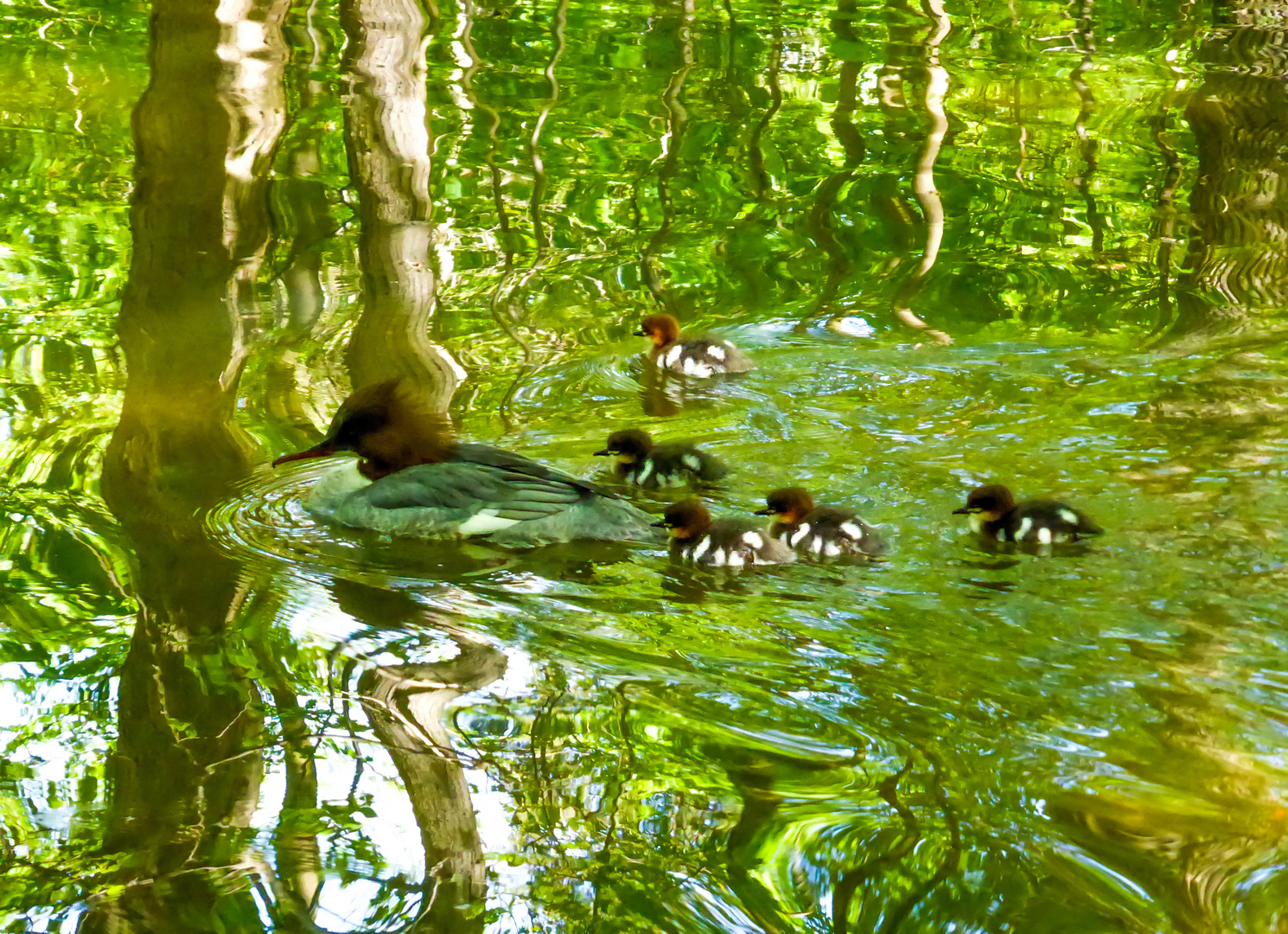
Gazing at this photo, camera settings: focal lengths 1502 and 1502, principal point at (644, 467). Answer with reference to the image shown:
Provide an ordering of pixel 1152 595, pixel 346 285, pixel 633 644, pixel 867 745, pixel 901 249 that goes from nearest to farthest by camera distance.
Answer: pixel 867 745, pixel 633 644, pixel 1152 595, pixel 346 285, pixel 901 249

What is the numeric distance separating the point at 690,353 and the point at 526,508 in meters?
1.77

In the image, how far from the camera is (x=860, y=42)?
40.7 feet

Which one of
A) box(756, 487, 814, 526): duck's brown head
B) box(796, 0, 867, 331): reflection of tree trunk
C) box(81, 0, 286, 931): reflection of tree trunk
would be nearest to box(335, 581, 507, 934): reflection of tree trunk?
box(81, 0, 286, 931): reflection of tree trunk

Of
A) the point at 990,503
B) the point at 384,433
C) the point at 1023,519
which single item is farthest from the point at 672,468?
the point at 1023,519

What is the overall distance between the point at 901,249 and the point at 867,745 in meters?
4.96

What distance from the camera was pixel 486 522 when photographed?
502cm

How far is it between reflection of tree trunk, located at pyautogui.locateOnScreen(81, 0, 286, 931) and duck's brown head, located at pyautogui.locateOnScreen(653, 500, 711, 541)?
4.64ft

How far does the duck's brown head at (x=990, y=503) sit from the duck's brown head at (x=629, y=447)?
1.21m

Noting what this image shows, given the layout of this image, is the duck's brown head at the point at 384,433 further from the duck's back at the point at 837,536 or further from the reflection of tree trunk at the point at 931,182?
the reflection of tree trunk at the point at 931,182

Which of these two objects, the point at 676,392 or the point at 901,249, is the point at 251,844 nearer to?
the point at 676,392

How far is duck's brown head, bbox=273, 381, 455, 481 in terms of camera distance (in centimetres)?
523

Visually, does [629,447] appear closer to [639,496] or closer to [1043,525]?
[639,496]

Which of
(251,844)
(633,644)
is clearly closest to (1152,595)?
(633,644)

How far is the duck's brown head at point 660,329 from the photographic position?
6742 millimetres
